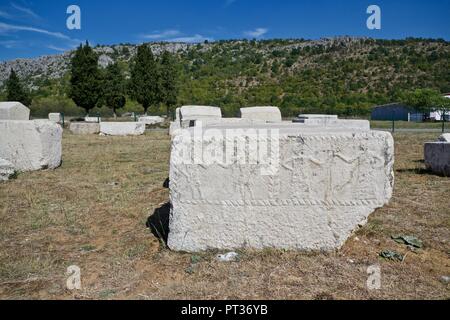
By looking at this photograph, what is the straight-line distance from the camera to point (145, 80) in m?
30.1

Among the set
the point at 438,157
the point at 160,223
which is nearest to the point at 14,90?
the point at 160,223

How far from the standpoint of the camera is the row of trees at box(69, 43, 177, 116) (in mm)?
28266

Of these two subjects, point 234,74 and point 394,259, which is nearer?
point 394,259

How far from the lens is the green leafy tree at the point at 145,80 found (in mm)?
30016

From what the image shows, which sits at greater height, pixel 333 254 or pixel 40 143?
pixel 40 143

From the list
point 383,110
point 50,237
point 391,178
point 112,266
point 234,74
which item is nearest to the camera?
point 112,266

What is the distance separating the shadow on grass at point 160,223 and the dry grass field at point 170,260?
0.21 feet

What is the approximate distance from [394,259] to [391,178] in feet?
2.43

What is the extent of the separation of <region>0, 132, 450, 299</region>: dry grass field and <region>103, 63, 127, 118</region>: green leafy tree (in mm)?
28609

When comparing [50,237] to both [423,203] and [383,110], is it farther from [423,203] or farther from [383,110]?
[383,110]

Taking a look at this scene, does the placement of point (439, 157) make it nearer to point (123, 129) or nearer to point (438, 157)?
point (438, 157)

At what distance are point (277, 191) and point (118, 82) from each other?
1277 inches
